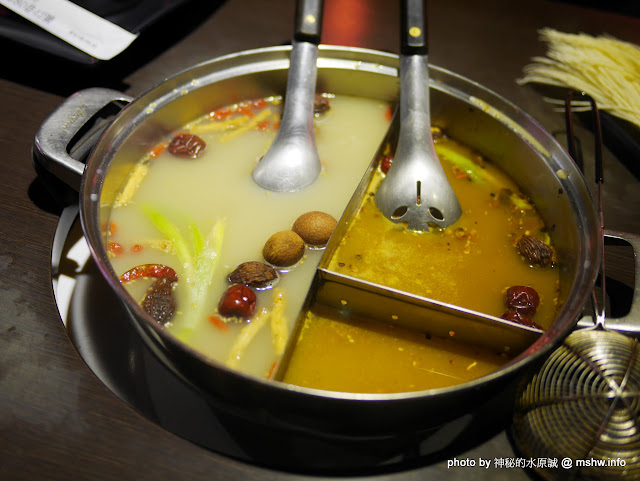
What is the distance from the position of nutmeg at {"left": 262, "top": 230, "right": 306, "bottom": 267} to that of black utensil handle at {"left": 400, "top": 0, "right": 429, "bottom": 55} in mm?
913

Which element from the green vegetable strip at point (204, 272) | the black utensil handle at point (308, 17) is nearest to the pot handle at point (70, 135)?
the green vegetable strip at point (204, 272)

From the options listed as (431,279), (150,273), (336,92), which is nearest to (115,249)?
(150,273)

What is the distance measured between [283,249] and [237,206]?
13.4 inches

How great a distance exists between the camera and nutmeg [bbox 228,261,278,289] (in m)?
1.65

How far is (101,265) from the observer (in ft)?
4.27

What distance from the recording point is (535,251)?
1799mm

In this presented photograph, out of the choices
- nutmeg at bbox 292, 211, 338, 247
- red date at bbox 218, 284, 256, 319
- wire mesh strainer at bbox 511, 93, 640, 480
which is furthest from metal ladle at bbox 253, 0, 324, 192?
wire mesh strainer at bbox 511, 93, 640, 480

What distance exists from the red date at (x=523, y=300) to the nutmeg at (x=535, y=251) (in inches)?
5.8

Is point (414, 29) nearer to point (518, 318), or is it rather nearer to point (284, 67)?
point (284, 67)

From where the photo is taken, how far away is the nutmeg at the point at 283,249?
5.57 ft

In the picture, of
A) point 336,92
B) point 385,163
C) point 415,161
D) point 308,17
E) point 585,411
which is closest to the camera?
point 585,411

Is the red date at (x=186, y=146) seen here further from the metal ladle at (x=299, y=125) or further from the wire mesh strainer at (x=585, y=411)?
the wire mesh strainer at (x=585, y=411)

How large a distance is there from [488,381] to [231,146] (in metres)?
1.40

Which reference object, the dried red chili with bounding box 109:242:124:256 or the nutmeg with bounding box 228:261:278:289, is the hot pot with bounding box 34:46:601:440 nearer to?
the dried red chili with bounding box 109:242:124:256
